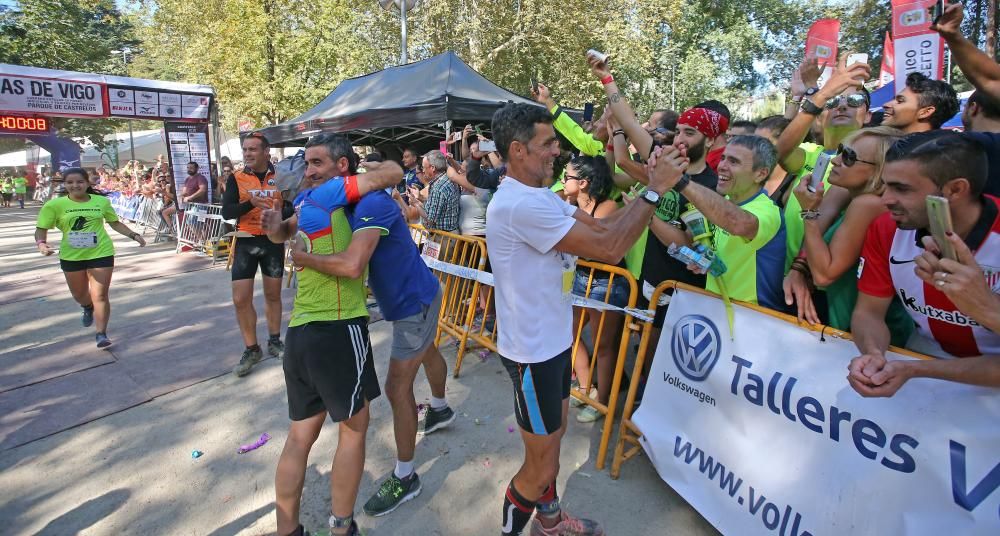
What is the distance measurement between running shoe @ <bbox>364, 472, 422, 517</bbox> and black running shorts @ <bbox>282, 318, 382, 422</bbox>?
720 mm

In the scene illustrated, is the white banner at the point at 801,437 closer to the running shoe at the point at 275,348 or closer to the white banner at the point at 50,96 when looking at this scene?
the running shoe at the point at 275,348

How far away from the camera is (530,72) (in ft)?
69.4

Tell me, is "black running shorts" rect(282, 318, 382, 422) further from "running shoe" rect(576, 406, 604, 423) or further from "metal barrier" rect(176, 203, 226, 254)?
"metal barrier" rect(176, 203, 226, 254)

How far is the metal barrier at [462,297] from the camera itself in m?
4.80

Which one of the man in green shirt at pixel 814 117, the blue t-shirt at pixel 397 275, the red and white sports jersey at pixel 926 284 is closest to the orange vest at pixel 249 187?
the blue t-shirt at pixel 397 275

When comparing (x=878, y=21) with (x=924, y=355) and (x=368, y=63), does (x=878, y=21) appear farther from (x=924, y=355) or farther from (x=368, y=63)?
(x=924, y=355)

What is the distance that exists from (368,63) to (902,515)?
2078 centimetres

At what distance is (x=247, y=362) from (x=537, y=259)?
3.78 metres

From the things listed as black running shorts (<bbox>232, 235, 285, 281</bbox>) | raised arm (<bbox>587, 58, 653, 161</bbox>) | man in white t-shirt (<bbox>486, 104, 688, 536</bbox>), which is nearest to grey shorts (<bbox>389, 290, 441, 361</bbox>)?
man in white t-shirt (<bbox>486, 104, 688, 536</bbox>)

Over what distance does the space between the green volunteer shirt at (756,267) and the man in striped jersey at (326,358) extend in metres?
1.84

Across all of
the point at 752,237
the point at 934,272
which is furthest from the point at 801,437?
the point at 934,272

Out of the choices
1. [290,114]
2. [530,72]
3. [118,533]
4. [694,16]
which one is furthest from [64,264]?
[694,16]

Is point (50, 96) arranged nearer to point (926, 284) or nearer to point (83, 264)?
point (83, 264)

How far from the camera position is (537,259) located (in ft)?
7.23
